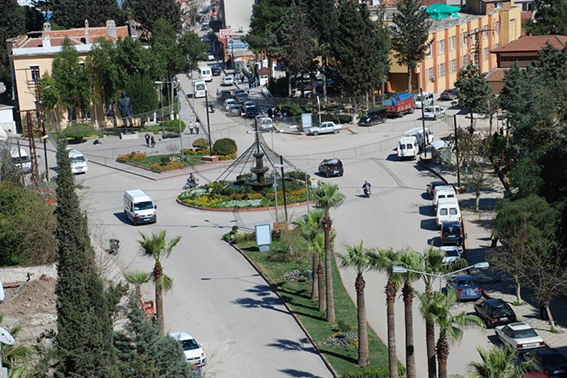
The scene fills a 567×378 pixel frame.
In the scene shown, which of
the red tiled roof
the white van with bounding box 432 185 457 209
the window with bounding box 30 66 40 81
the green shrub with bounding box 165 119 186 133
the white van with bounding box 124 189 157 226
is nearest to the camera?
→ the white van with bounding box 432 185 457 209

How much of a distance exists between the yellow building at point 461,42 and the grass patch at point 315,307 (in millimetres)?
50316

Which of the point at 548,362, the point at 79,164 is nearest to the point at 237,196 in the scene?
the point at 79,164

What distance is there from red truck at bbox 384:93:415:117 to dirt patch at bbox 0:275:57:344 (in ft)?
151

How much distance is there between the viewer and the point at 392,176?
69938 millimetres

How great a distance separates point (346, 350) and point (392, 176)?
31004mm

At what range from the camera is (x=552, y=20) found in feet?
367

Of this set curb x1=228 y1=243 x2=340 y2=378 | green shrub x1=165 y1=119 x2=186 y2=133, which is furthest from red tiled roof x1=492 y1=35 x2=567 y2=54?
curb x1=228 y1=243 x2=340 y2=378

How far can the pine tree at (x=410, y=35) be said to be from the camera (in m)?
96.3

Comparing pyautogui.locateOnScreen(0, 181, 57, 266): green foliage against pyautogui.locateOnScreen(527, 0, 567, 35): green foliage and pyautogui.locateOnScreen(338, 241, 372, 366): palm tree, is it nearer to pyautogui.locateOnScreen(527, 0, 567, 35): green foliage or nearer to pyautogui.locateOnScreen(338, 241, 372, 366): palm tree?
pyautogui.locateOnScreen(338, 241, 372, 366): palm tree

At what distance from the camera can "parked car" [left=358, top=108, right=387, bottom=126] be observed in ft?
289

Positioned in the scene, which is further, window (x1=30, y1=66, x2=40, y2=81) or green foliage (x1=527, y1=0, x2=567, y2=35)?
green foliage (x1=527, y1=0, x2=567, y2=35)

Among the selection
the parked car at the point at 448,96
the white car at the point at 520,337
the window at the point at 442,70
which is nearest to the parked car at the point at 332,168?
the white car at the point at 520,337

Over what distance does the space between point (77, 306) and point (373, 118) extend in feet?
199

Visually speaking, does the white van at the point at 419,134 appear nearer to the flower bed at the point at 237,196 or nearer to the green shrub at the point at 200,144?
the flower bed at the point at 237,196
